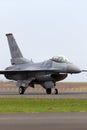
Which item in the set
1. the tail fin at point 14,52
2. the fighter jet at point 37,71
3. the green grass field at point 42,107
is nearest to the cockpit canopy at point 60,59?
the fighter jet at point 37,71

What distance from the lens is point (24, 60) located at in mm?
56312

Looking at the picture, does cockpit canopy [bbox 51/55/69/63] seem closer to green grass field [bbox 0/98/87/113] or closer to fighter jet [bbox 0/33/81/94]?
fighter jet [bbox 0/33/81/94]

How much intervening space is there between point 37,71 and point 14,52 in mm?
7288

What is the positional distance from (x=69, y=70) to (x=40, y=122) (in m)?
32.6

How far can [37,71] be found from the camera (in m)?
51.3

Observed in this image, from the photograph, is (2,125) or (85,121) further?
(85,121)

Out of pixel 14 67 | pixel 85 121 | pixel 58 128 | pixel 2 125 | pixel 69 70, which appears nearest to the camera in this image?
pixel 58 128

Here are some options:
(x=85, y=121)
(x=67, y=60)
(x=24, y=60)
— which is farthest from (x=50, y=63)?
(x=85, y=121)

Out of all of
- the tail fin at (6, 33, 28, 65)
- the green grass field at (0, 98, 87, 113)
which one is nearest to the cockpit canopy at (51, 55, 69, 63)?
the tail fin at (6, 33, 28, 65)

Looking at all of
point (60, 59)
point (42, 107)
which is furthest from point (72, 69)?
point (42, 107)

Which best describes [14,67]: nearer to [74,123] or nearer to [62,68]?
[62,68]

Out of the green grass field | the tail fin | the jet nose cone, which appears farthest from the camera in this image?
the tail fin

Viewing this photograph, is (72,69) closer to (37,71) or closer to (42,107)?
(37,71)

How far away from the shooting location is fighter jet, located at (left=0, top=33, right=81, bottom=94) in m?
49.4
